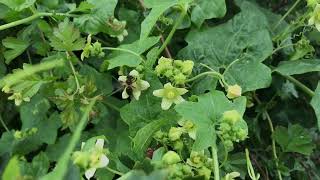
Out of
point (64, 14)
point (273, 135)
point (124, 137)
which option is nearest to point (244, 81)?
point (273, 135)

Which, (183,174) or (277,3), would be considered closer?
(183,174)

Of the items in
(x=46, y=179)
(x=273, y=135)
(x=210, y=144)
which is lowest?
(x=273, y=135)

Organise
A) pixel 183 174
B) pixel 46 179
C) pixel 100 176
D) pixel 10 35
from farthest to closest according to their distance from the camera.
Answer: pixel 10 35
pixel 100 176
pixel 183 174
pixel 46 179

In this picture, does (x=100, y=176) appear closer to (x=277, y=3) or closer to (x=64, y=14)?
(x=64, y=14)

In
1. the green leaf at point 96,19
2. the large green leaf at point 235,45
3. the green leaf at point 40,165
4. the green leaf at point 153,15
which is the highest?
the green leaf at point 153,15

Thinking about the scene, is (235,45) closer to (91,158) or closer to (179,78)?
(179,78)

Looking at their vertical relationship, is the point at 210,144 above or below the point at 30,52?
above

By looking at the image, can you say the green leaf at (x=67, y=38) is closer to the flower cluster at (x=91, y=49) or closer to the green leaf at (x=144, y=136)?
the flower cluster at (x=91, y=49)

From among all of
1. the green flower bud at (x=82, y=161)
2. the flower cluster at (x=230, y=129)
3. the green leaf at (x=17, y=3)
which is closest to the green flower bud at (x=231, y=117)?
the flower cluster at (x=230, y=129)

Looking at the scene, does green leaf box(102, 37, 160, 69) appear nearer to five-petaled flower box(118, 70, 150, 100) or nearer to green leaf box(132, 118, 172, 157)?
five-petaled flower box(118, 70, 150, 100)
